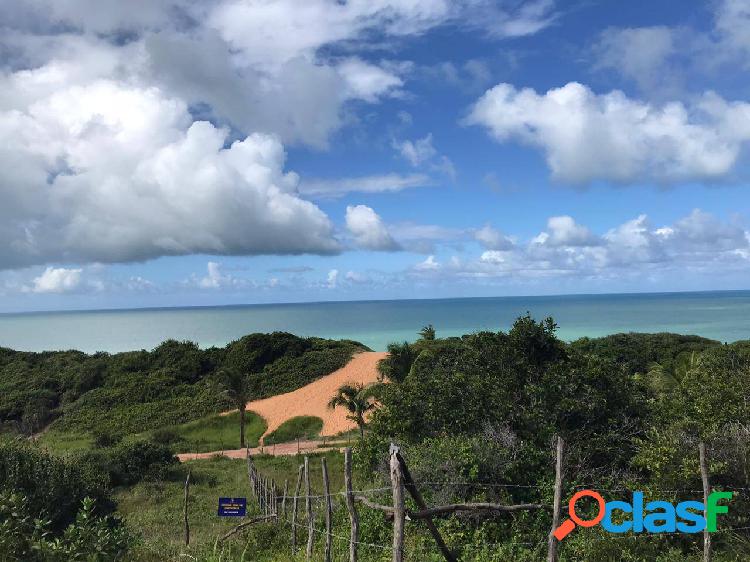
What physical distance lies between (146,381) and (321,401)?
19784 millimetres

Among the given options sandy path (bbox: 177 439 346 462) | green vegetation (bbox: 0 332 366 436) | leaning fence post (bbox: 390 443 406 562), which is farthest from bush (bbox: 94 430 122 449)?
leaning fence post (bbox: 390 443 406 562)

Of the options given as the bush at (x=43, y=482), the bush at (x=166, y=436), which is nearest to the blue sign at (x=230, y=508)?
the bush at (x=43, y=482)

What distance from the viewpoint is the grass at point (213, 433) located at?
132 feet

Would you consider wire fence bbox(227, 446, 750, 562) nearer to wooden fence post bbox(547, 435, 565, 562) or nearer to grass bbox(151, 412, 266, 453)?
wooden fence post bbox(547, 435, 565, 562)

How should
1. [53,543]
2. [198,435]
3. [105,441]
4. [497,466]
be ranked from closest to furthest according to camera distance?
[53,543] < [497,466] < [105,441] < [198,435]

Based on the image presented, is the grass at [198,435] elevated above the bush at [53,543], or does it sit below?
below

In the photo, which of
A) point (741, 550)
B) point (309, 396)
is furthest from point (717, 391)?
point (309, 396)

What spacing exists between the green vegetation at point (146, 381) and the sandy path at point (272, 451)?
336 inches

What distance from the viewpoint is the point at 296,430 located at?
43531mm

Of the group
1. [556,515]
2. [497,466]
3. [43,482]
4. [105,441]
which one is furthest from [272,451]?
[556,515]

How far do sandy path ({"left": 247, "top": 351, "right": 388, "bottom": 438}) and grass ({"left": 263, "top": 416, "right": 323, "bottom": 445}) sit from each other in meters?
0.61

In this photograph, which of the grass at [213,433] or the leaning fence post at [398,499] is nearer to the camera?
the leaning fence post at [398,499]

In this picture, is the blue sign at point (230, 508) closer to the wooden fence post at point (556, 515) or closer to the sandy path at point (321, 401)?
the wooden fence post at point (556, 515)

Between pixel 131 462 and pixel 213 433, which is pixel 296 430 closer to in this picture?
pixel 213 433
